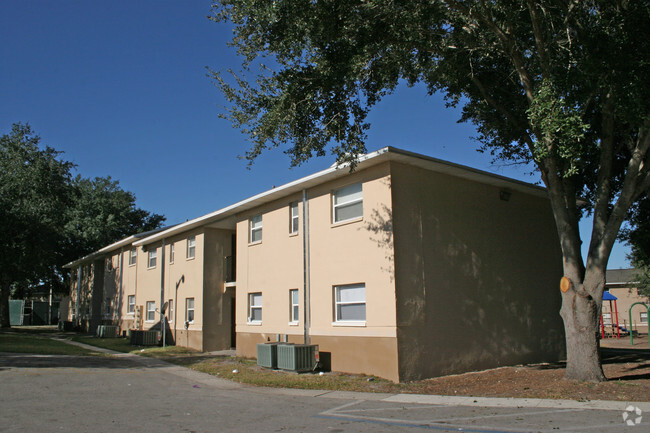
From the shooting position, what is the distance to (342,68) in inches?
496

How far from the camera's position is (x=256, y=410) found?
34.0 ft

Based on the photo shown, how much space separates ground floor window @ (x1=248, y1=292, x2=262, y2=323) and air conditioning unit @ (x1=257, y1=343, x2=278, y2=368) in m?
3.31

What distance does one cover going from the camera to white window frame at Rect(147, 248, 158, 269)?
30031 millimetres

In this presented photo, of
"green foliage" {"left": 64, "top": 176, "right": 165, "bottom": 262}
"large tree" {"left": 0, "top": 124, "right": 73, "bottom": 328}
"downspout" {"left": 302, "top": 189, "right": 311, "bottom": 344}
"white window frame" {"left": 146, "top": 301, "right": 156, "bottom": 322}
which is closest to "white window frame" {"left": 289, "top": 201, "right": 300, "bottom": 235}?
"downspout" {"left": 302, "top": 189, "right": 311, "bottom": 344}

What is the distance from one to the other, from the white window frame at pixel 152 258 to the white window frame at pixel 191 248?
188 inches

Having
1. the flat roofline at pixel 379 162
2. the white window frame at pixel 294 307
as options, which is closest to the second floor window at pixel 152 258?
the flat roofline at pixel 379 162

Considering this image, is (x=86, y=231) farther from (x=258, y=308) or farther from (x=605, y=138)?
(x=605, y=138)

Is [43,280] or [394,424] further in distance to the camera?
[43,280]

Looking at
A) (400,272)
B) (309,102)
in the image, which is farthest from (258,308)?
(309,102)

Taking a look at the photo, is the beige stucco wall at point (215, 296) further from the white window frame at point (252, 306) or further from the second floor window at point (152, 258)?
the second floor window at point (152, 258)

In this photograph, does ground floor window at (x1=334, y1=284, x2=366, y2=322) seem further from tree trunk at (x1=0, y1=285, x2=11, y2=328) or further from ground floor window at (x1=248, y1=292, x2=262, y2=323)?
tree trunk at (x1=0, y1=285, x2=11, y2=328)

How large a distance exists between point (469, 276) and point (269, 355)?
677 centimetres

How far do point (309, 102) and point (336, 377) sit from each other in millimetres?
7595

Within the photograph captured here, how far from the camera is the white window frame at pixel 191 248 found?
25.6 m
